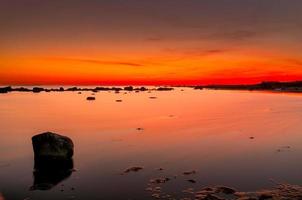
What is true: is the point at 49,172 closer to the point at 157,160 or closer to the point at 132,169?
the point at 132,169

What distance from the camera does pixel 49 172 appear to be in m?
16.9

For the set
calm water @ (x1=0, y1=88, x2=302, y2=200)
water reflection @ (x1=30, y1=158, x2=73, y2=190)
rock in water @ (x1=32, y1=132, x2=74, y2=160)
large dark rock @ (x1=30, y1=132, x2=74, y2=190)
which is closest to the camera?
calm water @ (x1=0, y1=88, x2=302, y2=200)

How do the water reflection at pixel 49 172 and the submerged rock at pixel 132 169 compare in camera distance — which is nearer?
the water reflection at pixel 49 172

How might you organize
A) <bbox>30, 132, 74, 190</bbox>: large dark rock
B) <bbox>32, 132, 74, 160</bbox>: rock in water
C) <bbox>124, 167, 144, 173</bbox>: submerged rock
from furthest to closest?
1. <bbox>32, 132, 74, 160</bbox>: rock in water
2. <bbox>30, 132, 74, 190</bbox>: large dark rock
3. <bbox>124, 167, 144, 173</bbox>: submerged rock

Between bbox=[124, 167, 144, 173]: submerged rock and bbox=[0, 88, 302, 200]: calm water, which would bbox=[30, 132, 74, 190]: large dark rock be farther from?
bbox=[124, 167, 144, 173]: submerged rock

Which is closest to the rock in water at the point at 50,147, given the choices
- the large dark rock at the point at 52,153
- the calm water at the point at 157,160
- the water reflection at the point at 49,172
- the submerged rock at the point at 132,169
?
the large dark rock at the point at 52,153

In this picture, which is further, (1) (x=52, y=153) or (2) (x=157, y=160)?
(2) (x=157, y=160)

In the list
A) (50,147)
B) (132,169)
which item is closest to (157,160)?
(132,169)

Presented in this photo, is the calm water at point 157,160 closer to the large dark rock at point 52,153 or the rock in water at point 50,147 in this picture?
the large dark rock at point 52,153

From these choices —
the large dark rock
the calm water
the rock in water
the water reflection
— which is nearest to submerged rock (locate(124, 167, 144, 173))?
the calm water

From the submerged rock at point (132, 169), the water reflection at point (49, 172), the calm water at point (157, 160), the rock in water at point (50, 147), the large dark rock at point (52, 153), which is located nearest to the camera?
the calm water at point (157, 160)

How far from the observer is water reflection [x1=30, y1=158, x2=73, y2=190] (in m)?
14.8

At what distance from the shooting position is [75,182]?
590 inches

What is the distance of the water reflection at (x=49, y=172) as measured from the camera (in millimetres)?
14789
